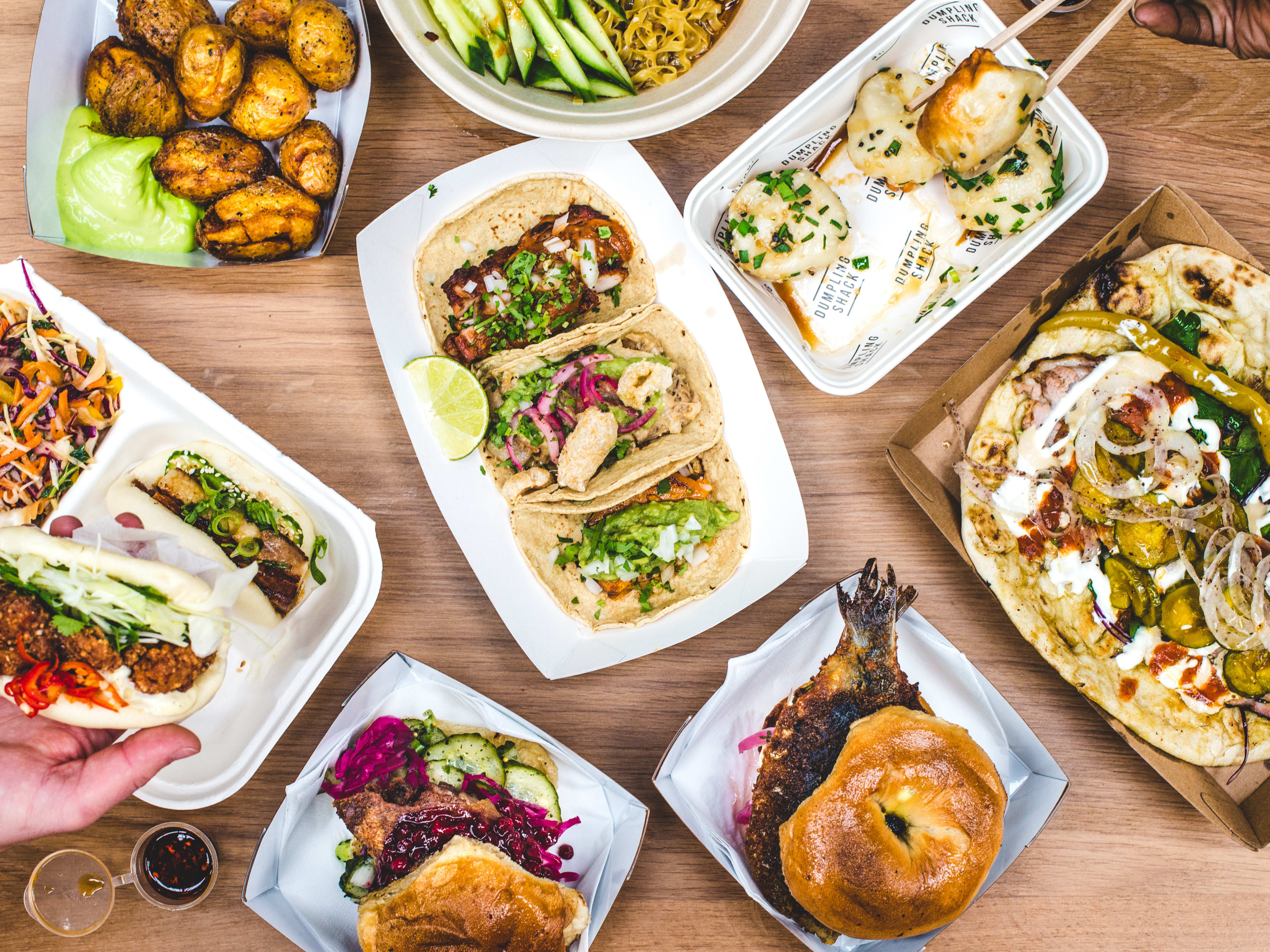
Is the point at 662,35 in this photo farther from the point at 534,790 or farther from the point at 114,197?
the point at 534,790

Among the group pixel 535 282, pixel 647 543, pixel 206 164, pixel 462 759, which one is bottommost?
pixel 462 759

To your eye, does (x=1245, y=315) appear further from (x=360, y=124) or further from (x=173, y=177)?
(x=173, y=177)

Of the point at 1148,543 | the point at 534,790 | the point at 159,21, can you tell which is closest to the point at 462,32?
the point at 159,21

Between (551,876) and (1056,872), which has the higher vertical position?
(551,876)

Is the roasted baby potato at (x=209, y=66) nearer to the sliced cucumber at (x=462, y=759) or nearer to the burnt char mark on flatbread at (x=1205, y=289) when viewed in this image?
the sliced cucumber at (x=462, y=759)

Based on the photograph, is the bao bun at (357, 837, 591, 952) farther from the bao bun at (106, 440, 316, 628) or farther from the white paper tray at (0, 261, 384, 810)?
the bao bun at (106, 440, 316, 628)

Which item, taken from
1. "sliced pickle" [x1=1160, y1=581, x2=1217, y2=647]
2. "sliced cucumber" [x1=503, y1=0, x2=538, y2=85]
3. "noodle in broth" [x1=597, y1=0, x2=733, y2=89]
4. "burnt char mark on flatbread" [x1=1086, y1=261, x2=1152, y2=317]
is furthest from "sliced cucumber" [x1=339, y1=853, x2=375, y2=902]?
"burnt char mark on flatbread" [x1=1086, y1=261, x2=1152, y2=317]

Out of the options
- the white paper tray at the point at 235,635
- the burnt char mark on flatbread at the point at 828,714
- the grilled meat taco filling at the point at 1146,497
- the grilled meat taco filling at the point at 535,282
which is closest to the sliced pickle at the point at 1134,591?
the grilled meat taco filling at the point at 1146,497

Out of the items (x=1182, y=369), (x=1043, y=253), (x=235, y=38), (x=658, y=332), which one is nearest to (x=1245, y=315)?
(x=1182, y=369)
